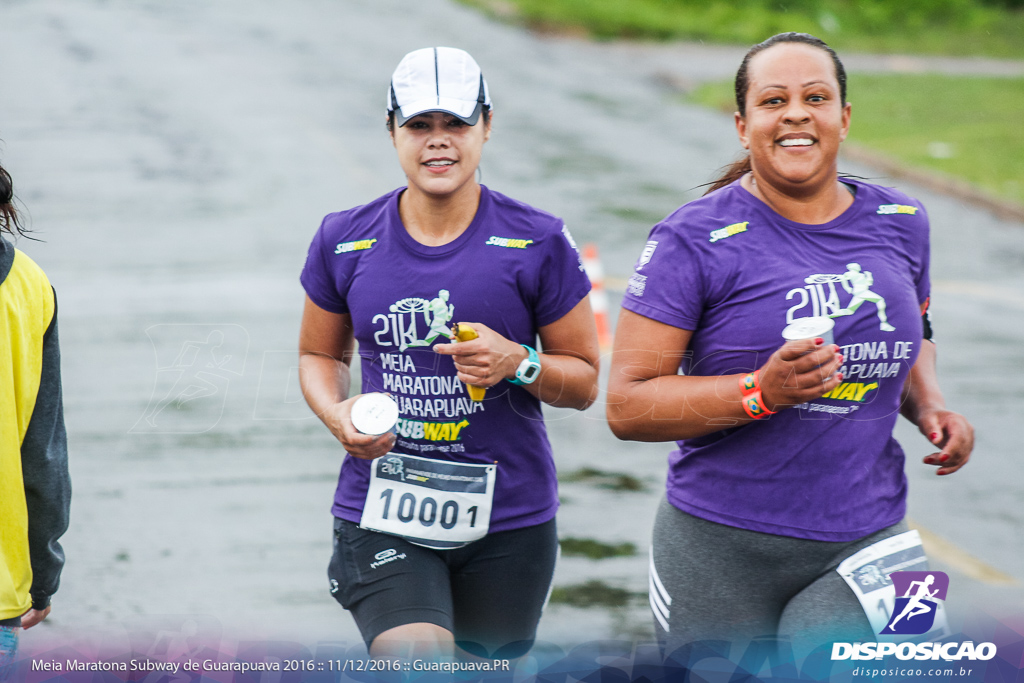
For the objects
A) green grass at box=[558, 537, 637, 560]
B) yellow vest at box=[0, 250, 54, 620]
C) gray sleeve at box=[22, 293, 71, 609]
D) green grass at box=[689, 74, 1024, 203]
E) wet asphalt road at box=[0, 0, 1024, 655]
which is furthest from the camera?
Result: green grass at box=[689, 74, 1024, 203]

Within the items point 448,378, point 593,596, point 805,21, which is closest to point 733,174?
point 448,378

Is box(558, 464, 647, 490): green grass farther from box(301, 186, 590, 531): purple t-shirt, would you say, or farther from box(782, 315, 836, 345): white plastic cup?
box(782, 315, 836, 345): white plastic cup

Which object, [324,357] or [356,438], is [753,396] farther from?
[324,357]

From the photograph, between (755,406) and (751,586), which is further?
(751,586)

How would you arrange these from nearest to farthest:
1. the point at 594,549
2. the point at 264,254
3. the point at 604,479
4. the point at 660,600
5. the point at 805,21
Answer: the point at 660,600, the point at 594,549, the point at 604,479, the point at 264,254, the point at 805,21

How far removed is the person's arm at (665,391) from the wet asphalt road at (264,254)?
964 millimetres

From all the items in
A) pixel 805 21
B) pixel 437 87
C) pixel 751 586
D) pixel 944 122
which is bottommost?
pixel 944 122

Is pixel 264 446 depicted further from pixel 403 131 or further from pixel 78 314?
pixel 403 131

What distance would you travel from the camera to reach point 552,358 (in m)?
3.23

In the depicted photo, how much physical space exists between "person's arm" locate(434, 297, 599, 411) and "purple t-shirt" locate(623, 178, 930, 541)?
31 cm

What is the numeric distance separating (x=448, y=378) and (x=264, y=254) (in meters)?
9.61

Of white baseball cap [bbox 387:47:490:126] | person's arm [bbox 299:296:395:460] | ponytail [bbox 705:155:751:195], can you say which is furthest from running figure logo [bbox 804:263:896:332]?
person's arm [bbox 299:296:395:460]

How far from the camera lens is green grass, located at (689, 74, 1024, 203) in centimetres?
1733

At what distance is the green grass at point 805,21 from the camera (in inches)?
1041
